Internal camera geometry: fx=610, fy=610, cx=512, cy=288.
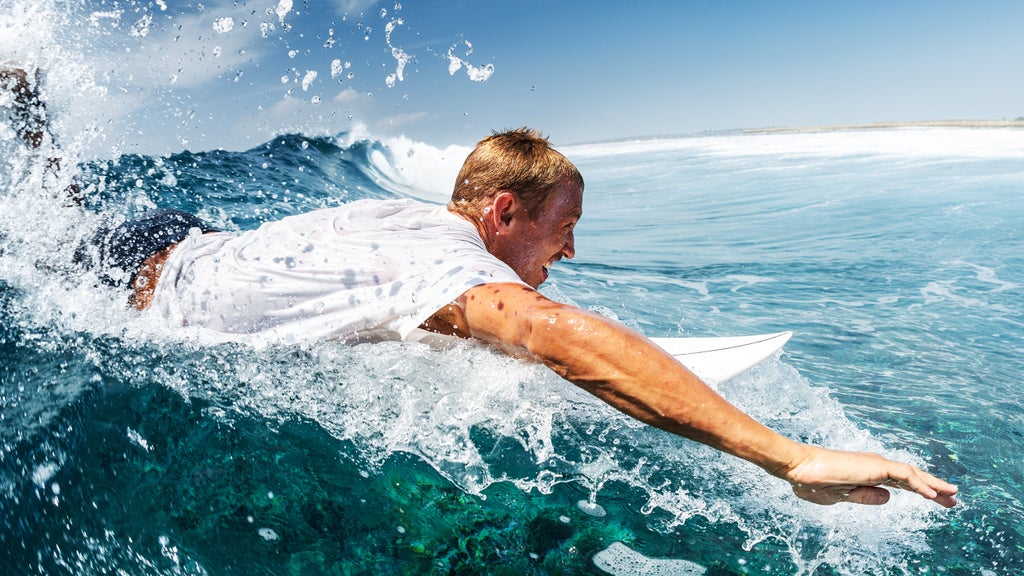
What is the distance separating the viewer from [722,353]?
3.29 metres

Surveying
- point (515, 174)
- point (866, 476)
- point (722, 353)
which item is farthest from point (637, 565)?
point (722, 353)

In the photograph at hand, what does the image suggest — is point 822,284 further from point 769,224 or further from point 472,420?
point 472,420

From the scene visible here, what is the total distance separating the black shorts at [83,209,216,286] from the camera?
2.69m

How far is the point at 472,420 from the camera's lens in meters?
2.26

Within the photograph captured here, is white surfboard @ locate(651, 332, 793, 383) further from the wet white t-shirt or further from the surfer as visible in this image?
the wet white t-shirt

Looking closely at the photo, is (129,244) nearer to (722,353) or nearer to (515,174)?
(515,174)

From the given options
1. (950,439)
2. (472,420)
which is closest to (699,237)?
(950,439)

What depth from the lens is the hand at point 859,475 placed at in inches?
61.6

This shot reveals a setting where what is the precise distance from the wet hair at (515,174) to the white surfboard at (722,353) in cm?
115

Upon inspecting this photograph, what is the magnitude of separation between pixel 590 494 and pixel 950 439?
213 cm

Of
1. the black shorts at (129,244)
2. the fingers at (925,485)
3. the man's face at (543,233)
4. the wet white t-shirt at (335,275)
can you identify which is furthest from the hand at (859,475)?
the black shorts at (129,244)

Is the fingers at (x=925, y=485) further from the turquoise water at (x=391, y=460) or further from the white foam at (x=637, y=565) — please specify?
the white foam at (x=637, y=565)

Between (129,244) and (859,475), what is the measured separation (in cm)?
295

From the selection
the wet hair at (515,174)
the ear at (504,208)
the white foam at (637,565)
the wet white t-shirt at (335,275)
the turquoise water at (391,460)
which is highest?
the wet hair at (515,174)
